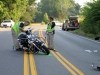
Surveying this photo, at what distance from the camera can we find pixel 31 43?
42.8 feet

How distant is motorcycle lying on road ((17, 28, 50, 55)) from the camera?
12984 millimetres

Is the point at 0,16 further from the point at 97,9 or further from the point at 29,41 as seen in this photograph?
the point at 29,41

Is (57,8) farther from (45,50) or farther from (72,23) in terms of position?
(45,50)

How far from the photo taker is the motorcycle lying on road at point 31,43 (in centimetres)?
1298

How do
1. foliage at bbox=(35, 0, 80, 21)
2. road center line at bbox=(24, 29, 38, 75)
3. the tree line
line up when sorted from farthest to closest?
1. foliage at bbox=(35, 0, 80, 21)
2. the tree line
3. road center line at bbox=(24, 29, 38, 75)

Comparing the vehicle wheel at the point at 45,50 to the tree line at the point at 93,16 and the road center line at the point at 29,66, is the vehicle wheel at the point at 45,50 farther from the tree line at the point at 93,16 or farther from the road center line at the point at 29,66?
the tree line at the point at 93,16

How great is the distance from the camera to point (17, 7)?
221ft

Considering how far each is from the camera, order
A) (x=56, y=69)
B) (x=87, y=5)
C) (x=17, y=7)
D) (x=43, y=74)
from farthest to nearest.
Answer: (x=17, y=7) → (x=87, y=5) → (x=56, y=69) → (x=43, y=74)

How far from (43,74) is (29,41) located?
16.6 feet

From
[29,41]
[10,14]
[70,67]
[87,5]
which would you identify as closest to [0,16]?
[10,14]

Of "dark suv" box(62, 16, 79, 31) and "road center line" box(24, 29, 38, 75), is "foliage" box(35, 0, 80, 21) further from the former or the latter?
"road center line" box(24, 29, 38, 75)

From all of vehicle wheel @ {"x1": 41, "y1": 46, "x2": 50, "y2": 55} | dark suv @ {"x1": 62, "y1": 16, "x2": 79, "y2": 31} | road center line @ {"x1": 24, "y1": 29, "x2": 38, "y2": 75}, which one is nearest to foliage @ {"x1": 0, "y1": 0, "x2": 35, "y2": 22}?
dark suv @ {"x1": 62, "y1": 16, "x2": 79, "y2": 31}

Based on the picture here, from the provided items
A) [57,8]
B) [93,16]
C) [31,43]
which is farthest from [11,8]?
[31,43]

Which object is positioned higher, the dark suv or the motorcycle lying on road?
the motorcycle lying on road
